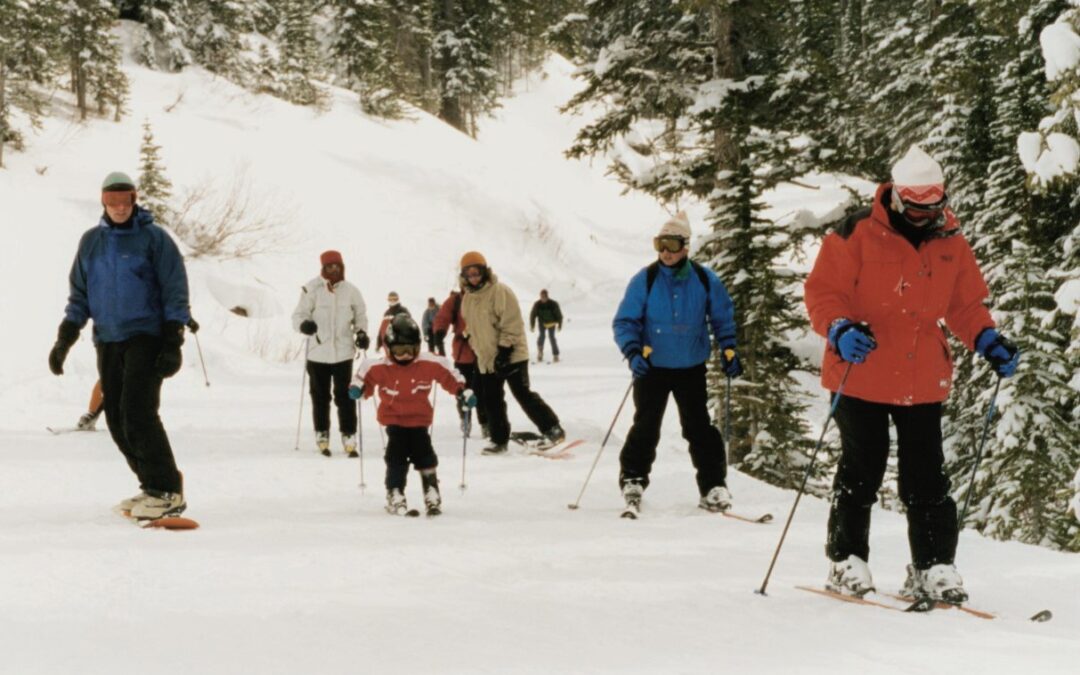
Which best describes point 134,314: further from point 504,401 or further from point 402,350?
point 504,401

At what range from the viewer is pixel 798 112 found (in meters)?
13.1

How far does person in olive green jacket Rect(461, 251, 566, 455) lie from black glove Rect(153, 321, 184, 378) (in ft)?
13.7

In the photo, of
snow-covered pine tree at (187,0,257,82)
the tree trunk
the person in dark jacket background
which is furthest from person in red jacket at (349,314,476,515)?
snow-covered pine tree at (187,0,257,82)

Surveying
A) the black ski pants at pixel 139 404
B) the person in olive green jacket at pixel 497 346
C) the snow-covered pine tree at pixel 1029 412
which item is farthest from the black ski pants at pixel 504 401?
the snow-covered pine tree at pixel 1029 412

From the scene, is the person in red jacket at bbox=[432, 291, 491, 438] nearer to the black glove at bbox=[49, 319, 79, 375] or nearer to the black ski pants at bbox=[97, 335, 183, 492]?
the black ski pants at bbox=[97, 335, 183, 492]

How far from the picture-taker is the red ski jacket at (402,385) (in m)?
6.83

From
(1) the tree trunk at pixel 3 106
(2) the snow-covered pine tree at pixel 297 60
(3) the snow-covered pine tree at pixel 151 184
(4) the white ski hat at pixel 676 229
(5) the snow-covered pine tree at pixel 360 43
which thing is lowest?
(4) the white ski hat at pixel 676 229

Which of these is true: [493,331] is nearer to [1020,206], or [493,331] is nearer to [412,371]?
[412,371]

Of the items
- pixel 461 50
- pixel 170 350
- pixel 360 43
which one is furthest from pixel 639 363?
pixel 461 50

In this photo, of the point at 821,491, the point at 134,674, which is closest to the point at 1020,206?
the point at 821,491

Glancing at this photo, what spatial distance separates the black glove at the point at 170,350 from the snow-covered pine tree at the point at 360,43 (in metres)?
32.9

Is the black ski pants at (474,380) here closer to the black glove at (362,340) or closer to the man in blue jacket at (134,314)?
the black glove at (362,340)

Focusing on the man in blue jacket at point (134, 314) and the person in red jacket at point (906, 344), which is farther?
the man in blue jacket at point (134, 314)

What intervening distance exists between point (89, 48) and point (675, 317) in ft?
78.8
